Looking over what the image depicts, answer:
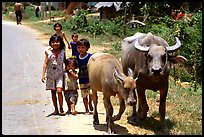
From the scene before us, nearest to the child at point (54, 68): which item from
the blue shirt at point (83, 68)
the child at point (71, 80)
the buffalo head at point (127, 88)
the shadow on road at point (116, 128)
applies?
the child at point (71, 80)

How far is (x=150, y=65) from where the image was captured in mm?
6324

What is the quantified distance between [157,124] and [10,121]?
8.54 ft

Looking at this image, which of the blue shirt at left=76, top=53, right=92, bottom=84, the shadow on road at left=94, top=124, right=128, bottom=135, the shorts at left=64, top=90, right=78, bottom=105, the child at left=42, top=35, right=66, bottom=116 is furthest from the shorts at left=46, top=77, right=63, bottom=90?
the shadow on road at left=94, top=124, right=128, bottom=135

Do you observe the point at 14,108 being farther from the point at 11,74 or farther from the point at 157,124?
the point at 11,74

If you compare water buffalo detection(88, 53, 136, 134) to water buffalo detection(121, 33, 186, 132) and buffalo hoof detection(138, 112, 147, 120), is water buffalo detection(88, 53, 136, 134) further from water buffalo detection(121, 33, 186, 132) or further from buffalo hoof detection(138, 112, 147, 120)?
buffalo hoof detection(138, 112, 147, 120)

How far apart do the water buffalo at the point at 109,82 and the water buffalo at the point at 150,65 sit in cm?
28

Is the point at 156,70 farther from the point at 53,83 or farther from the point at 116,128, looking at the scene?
the point at 53,83

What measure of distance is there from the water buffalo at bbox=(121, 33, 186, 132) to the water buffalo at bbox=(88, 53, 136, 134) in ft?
0.92

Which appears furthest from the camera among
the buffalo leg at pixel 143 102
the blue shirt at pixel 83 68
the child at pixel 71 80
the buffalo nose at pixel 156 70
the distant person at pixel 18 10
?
the distant person at pixel 18 10

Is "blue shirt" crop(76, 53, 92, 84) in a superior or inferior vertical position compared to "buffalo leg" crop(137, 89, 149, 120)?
superior

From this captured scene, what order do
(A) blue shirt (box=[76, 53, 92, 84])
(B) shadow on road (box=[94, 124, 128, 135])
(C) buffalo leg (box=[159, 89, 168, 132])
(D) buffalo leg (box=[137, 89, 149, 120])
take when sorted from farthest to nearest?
(A) blue shirt (box=[76, 53, 92, 84]) < (D) buffalo leg (box=[137, 89, 149, 120]) < (C) buffalo leg (box=[159, 89, 168, 132]) < (B) shadow on road (box=[94, 124, 128, 135])

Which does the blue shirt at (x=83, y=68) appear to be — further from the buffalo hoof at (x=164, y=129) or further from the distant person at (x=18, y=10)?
the distant person at (x=18, y=10)

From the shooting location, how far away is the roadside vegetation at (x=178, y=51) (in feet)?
24.0

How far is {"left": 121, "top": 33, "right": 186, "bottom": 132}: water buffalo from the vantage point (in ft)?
20.6
